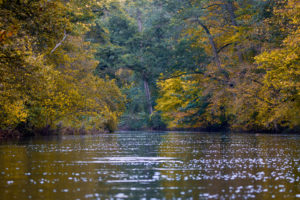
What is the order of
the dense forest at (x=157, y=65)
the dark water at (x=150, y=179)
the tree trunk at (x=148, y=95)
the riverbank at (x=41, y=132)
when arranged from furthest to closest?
the tree trunk at (x=148, y=95) → the riverbank at (x=41, y=132) → the dense forest at (x=157, y=65) → the dark water at (x=150, y=179)

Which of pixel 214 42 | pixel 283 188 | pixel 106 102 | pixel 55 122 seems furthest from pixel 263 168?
pixel 214 42

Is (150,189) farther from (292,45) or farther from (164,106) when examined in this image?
(164,106)

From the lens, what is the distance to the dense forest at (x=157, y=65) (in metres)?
18.7

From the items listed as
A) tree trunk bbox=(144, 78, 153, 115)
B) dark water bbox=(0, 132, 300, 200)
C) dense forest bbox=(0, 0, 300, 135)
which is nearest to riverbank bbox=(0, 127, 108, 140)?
dense forest bbox=(0, 0, 300, 135)

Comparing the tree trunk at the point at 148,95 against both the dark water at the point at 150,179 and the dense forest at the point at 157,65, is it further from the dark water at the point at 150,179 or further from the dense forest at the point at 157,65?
the dark water at the point at 150,179

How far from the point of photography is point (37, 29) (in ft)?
58.2

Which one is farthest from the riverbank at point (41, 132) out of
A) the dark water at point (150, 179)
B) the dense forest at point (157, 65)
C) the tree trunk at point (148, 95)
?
the tree trunk at point (148, 95)

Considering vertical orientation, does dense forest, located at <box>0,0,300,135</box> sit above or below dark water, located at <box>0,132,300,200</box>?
above

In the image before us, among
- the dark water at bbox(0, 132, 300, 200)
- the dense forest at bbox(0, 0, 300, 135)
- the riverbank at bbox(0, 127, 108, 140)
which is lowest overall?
the dark water at bbox(0, 132, 300, 200)

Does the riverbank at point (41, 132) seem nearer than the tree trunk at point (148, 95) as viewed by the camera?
Yes

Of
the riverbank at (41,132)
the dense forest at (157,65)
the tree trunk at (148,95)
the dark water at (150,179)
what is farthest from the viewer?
the tree trunk at (148,95)

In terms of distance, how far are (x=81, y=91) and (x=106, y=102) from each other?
26.5 ft

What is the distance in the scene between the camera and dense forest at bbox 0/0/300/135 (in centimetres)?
1873

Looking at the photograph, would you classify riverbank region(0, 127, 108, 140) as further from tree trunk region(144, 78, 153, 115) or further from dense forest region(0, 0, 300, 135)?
tree trunk region(144, 78, 153, 115)
